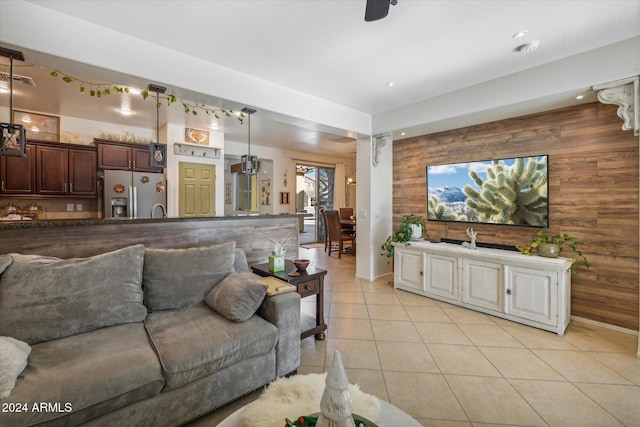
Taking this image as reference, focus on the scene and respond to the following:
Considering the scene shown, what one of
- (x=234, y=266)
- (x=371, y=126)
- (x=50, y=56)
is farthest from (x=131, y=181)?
(x=371, y=126)

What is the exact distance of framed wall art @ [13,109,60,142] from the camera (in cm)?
424

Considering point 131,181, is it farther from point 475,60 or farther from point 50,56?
point 475,60

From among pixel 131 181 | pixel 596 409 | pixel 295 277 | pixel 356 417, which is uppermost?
pixel 131 181

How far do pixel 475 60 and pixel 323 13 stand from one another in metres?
1.65

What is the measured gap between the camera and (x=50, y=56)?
198cm

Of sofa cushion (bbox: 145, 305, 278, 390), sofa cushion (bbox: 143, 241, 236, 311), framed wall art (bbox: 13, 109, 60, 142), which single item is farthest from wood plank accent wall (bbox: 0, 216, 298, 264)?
framed wall art (bbox: 13, 109, 60, 142)

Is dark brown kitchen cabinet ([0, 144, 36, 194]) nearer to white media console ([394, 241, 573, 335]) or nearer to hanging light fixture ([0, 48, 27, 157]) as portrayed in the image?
hanging light fixture ([0, 48, 27, 157])

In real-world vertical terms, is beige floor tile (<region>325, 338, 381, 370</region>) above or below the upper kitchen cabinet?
below

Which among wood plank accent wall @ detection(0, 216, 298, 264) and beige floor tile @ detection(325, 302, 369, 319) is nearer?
wood plank accent wall @ detection(0, 216, 298, 264)

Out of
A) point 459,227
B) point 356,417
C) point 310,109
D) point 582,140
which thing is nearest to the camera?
point 356,417

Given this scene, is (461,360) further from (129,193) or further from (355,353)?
(129,193)

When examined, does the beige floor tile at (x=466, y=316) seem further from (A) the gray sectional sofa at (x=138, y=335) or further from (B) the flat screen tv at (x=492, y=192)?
(A) the gray sectional sofa at (x=138, y=335)

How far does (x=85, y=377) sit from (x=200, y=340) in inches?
20.9

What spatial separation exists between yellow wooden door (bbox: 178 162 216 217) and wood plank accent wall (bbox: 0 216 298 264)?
2593 millimetres
